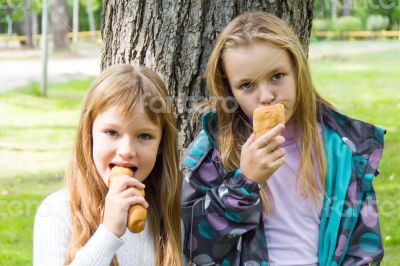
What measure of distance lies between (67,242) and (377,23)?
31325 millimetres

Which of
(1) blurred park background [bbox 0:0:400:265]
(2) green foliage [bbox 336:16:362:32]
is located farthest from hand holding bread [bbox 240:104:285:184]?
(2) green foliage [bbox 336:16:362:32]

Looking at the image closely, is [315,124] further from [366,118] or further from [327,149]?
[366,118]

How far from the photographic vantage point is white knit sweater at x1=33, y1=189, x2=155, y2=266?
2059mm

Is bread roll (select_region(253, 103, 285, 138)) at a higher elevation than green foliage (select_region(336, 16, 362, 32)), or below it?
below

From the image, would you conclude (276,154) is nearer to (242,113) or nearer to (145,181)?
(242,113)

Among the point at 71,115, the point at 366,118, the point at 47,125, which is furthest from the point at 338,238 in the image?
the point at 71,115

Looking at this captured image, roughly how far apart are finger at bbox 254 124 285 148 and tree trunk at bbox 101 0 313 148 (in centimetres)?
87

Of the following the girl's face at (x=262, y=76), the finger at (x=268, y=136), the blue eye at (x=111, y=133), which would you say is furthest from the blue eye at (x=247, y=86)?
the blue eye at (x=111, y=133)

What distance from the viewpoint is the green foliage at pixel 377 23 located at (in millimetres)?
32031

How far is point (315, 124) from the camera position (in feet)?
8.34

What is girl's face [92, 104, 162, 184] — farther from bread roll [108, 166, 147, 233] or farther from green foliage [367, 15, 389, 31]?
green foliage [367, 15, 389, 31]

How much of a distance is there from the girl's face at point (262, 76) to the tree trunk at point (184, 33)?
62cm

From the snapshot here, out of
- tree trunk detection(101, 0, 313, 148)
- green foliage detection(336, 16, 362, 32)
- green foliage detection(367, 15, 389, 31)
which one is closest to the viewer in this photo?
tree trunk detection(101, 0, 313, 148)

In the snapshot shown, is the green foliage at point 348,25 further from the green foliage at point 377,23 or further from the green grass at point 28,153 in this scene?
the green grass at point 28,153
